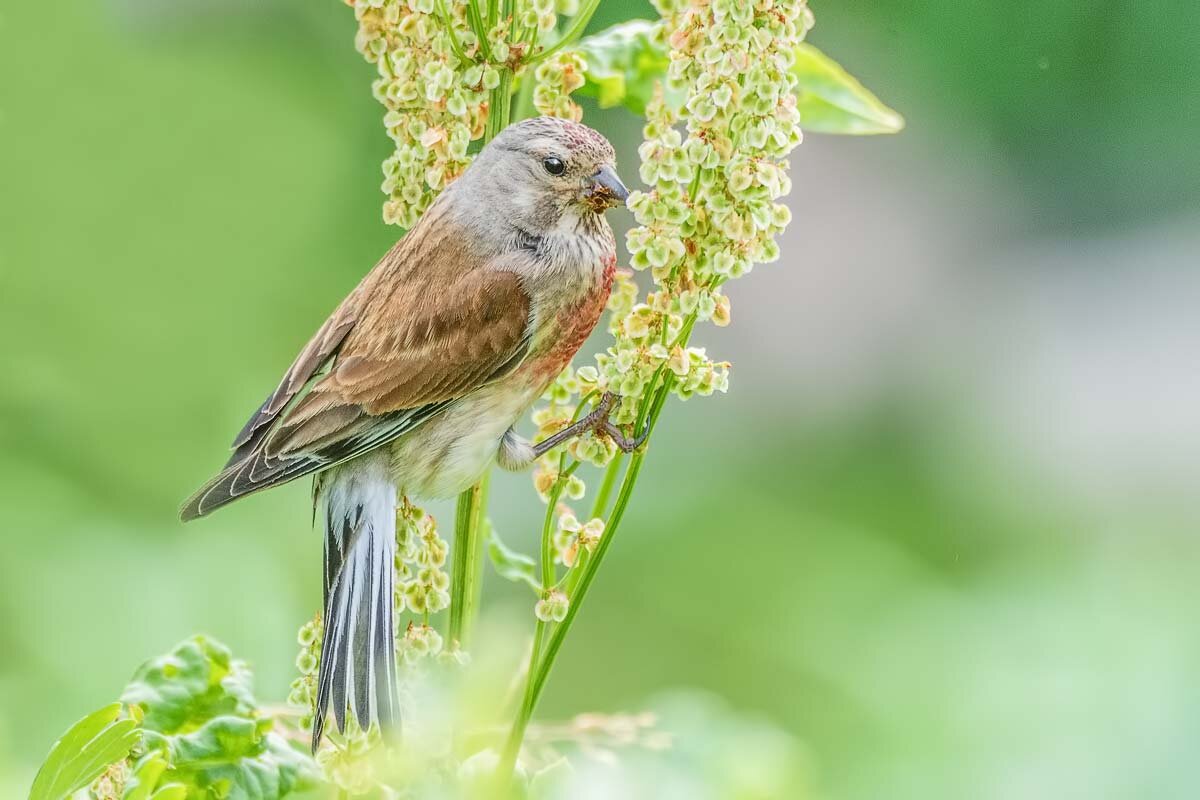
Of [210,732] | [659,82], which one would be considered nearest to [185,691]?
[210,732]

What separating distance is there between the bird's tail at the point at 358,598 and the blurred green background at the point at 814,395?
0.74 m

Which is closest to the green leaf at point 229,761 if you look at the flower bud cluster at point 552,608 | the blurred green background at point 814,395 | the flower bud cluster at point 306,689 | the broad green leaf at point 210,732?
the broad green leaf at point 210,732

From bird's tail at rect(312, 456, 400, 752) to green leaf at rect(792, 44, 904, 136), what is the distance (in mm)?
540

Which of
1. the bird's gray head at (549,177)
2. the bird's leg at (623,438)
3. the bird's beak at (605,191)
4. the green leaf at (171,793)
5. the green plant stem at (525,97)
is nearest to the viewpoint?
the green leaf at (171,793)

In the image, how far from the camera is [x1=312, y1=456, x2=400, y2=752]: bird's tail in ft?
3.76

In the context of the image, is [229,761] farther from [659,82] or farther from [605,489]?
[659,82]

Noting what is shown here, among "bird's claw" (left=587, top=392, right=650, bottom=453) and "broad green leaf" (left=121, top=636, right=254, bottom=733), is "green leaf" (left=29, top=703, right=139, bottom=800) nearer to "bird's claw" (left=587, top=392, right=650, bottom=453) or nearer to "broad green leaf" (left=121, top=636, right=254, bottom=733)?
"broad green leaf" (left=121, top=636, right=254, bottom=733)

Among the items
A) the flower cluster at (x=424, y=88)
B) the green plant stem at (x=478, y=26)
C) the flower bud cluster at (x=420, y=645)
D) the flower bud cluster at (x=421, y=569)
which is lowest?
the flower bud cluster at (x=420, y=645)

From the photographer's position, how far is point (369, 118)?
145 inches

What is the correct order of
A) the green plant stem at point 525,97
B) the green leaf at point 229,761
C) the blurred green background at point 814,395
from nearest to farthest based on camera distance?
the green leaf at point 229,761 < the green plant stem at point 525,97 < the blurred green background at point 814,395

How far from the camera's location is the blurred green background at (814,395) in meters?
2.98

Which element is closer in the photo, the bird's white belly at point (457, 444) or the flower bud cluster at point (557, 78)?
the flower bud cluster at point (557, 78)

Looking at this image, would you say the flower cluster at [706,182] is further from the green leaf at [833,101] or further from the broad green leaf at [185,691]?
the broad green leaf at [185,691]

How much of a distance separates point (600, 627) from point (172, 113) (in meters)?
1.77
